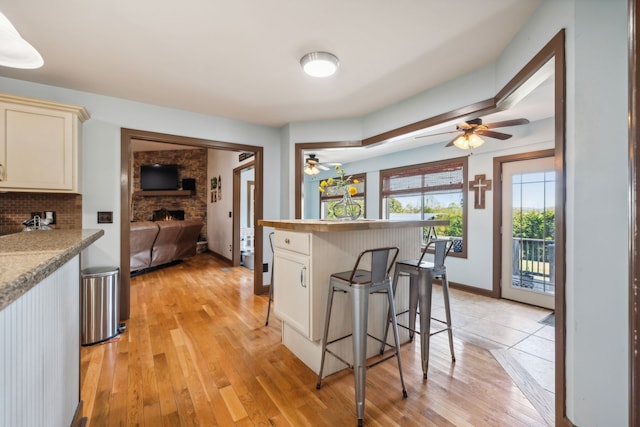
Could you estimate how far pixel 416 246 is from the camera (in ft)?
8.38

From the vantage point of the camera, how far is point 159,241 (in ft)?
17.3

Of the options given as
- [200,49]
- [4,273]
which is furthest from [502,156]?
[4,273]

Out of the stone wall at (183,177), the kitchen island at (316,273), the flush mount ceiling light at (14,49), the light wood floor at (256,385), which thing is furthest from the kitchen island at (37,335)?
the stone wall at (183,177)

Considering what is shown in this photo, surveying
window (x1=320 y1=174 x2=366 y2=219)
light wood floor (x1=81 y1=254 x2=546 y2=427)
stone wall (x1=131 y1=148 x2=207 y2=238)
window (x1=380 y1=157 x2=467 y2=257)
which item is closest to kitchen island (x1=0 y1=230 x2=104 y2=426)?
light wood floor (x1=81 y1=254 x2=546 y2=427)

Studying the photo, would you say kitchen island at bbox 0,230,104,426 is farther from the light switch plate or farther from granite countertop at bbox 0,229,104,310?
the light switch plate

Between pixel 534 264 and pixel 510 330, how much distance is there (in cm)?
133

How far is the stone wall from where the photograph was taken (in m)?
7.66

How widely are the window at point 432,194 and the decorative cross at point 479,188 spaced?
15 centimetres

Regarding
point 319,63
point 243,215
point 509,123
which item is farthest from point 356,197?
point 319,63

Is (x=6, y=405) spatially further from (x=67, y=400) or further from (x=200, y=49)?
(x=200, y=49)

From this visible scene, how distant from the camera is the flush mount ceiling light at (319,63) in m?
2.15

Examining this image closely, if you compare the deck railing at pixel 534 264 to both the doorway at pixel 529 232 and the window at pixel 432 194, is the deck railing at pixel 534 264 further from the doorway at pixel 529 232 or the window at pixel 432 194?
the window at pixel 432 194

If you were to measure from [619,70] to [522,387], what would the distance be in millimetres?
1956

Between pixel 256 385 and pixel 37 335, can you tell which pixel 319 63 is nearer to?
pixel 37 335
